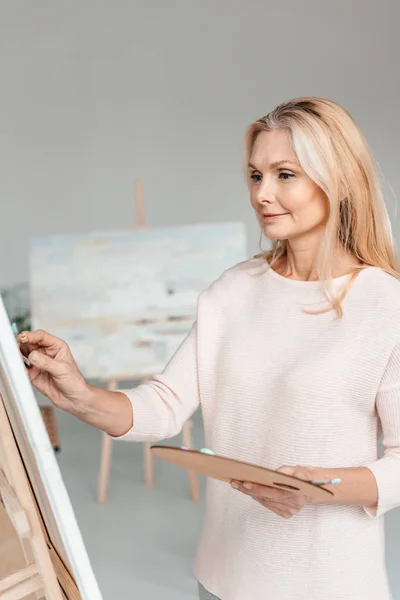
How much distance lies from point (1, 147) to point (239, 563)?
5.24 metres

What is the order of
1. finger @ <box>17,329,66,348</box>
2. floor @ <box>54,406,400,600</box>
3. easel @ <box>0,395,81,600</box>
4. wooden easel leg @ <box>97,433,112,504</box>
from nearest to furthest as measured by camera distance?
easel @ <box>0,395,81,600</box> → finger @ <box>17,329,66,348</box> → floor @ <box>54,406,400,600</box> → wooden easel leg @ <box>97,433,112,504</box>

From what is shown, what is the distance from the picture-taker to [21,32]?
6.34m

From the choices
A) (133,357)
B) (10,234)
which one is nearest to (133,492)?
(133,357)

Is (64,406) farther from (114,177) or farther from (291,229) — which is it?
(114,177)

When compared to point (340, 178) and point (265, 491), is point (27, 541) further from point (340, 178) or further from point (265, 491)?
point (340, 178)

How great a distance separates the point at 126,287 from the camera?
14.6ft

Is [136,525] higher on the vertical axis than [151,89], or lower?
lower

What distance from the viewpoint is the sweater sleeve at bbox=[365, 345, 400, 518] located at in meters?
1.50

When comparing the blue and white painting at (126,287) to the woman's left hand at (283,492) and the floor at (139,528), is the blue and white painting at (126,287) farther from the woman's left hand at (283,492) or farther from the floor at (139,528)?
the woman's left hand at (283,492)

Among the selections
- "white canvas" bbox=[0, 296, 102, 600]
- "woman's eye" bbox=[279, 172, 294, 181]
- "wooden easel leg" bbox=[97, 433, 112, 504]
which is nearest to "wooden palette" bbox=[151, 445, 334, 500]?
"white canvas" bbox=[0, 296, 102, 600]

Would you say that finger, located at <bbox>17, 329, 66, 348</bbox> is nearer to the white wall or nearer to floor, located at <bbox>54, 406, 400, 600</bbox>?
floor, located at <bbox>54, 406, 400, 600</bbox>

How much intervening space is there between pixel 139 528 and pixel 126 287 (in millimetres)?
1235

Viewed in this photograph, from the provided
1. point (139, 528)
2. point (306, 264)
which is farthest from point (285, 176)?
point (139, 528)

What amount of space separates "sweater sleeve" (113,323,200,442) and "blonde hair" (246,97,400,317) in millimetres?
332
